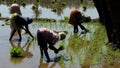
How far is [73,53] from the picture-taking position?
10039 mm

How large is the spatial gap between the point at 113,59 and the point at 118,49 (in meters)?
0.71

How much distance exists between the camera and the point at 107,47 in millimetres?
10266

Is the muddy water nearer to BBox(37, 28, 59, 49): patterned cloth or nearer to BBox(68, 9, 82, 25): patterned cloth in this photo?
BBox(37, 28, 59, 49): patterned cloth

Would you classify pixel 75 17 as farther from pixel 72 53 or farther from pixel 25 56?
pixel 25 56

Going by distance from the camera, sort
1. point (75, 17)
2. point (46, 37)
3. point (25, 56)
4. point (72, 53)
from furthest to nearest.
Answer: point (75, 17) < point (72, 53) < point (25, 56) < point (46, 37)

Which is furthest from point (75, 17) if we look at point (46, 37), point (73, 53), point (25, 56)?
point (46, 37)

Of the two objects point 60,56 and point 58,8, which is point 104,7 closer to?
point 60,56

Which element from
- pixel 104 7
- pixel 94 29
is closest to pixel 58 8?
pixel 94 29

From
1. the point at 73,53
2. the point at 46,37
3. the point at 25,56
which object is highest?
the point at 46,37

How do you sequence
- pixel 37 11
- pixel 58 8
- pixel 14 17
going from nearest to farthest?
pixel 14 17 < pixel 37 11 < pixel 58 8

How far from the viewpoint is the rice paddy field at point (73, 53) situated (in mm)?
8688

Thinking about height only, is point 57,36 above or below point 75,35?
above

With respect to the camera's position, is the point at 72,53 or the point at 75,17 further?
the point at 75,17

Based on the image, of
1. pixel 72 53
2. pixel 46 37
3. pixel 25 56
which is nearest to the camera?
pixel 46 37
